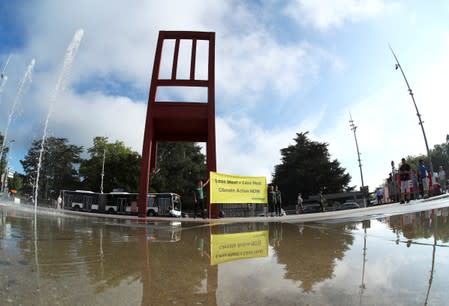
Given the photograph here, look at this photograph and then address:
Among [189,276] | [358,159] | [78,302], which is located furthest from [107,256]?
[358,159]

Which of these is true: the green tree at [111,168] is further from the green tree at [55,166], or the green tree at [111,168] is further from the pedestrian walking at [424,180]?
the pedestrian walking at [424,180]

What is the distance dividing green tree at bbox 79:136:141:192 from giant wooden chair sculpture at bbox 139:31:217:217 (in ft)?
116

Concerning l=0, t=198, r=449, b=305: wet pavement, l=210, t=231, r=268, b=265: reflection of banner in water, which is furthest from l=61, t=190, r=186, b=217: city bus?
l=0, t=198, r=449, b=305: wet pavement

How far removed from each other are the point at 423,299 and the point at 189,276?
5.22 ft

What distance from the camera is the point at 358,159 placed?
1375 inches

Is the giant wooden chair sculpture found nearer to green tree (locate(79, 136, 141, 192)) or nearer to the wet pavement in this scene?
the wet pavement

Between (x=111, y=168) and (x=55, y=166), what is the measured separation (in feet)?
67.0

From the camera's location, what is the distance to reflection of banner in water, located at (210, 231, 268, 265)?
129 inches

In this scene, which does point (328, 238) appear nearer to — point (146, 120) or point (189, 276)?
point (189, 276)

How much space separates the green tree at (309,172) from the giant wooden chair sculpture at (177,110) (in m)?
36.5

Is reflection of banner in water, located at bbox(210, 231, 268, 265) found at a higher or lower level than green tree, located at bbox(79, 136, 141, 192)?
lower

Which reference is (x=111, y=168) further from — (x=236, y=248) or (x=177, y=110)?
(x=236, y=248)

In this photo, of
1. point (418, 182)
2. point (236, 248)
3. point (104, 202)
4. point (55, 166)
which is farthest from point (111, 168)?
point (236, 248)

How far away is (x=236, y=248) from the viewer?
3.80m
